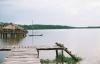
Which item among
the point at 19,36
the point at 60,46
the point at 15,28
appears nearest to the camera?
the point at 60,46

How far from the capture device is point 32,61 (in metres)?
14.2

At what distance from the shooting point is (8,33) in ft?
249

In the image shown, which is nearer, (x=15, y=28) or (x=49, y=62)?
(x=49, y=62)

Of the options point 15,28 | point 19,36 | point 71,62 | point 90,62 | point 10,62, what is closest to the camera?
point 10,62

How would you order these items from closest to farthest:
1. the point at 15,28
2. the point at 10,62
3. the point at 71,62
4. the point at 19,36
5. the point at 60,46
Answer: the point at 10,62
the point at 60,46
the point at 71,62
the point at 15,28
the point at 19,36

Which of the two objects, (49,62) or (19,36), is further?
(19,36)

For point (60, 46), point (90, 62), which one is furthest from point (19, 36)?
point (60, 46)

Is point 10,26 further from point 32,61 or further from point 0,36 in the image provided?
point 32,61

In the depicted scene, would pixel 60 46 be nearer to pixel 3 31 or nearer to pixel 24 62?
pixel 24 62

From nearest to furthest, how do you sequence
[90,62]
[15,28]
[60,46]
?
[60,46]
[90,62]
[15,28]

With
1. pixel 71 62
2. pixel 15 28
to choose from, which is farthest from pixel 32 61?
pixel 15 28

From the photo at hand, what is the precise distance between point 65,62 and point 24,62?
14.2 metres

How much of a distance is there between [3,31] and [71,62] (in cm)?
5074

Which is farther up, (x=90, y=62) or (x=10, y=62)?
(x=10, y=62)
